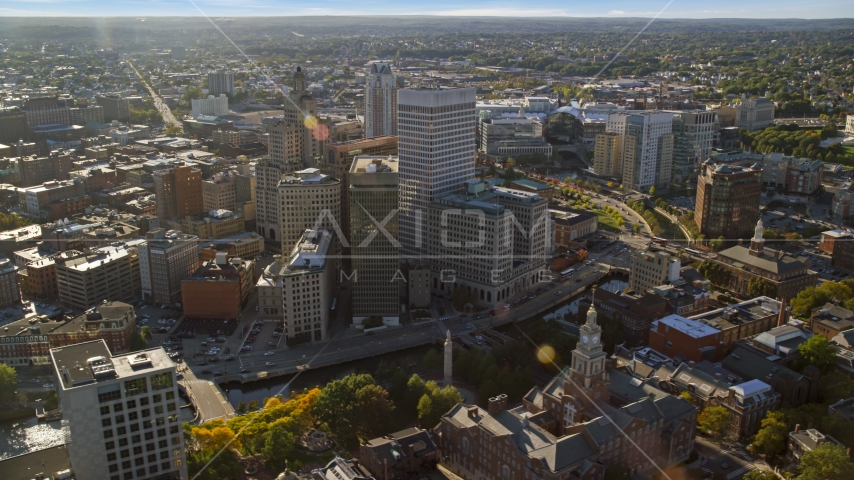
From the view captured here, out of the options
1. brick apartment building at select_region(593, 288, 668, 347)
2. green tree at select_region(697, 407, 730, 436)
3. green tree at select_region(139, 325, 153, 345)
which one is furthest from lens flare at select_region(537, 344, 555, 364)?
green tree at select_region(139, 325, 153, 345)

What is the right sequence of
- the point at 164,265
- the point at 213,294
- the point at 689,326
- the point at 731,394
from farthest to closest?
the point at 164,265
the point at 213,294
the point at 689,326
the point at 731,394

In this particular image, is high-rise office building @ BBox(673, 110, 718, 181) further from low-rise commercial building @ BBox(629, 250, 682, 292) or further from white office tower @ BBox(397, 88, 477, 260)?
white office tower @ BBox(397, 88, 477, 260)

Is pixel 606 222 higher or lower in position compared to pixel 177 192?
lower

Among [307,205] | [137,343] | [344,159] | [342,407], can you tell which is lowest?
[137,343]

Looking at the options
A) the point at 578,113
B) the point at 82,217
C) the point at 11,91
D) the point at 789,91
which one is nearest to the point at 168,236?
the point at 82,217

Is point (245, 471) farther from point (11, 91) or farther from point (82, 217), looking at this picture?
point (11, 91)

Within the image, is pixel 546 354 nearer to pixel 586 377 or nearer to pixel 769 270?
pixel 586 377

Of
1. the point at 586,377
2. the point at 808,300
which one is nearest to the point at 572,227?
the point at 808,300
